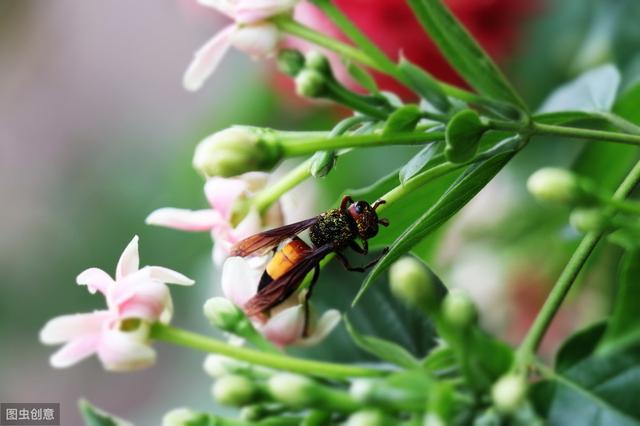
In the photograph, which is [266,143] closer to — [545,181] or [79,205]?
[545,181]

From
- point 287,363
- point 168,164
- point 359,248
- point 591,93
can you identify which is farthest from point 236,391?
point 168,164

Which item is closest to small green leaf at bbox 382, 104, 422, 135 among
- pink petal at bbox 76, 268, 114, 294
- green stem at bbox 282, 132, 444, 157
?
green stem at bbox 282, 132, 444, 157

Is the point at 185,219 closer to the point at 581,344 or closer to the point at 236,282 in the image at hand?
the point at 236,282

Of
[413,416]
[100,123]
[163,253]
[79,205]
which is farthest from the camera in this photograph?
[100,123]

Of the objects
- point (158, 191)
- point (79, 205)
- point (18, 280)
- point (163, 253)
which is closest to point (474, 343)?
point (163, 253)

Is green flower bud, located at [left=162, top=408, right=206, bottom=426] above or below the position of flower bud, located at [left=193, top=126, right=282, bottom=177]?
below

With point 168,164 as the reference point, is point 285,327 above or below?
below

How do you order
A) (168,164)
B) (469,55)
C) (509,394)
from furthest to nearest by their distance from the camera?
(168,164)
(469,55)
(509,394)

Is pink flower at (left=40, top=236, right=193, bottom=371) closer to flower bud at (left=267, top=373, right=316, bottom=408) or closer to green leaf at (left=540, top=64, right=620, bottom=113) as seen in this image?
flower bud at (left=267, top=373, right=316, bottom=408)
